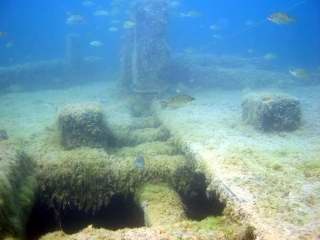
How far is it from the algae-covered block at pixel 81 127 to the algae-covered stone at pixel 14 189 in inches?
75.7

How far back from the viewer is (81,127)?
7398mm

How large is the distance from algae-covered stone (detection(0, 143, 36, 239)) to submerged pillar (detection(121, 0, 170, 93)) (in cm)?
857

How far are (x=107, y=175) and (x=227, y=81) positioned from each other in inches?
468

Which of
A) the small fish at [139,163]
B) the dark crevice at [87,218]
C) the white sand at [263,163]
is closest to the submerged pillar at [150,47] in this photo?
the white sand at [263,163]

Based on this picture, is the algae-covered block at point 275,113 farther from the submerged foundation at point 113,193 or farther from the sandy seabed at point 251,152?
the submerged foundation at point 113,193

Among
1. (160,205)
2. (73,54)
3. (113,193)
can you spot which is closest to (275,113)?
(160,205)

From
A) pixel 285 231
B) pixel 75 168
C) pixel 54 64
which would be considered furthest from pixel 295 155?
pixel 54 64

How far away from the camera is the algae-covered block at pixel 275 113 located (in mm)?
8469

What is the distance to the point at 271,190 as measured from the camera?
4520 mm

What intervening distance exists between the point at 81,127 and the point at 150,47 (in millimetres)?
7568

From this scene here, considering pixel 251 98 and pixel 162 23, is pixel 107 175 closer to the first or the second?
pixel 251 98

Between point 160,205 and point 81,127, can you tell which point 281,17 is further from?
point 160,205

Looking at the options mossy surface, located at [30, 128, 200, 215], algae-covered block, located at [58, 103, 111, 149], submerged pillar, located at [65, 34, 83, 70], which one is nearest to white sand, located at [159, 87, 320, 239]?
mossy surface, located at [30, 128, 200, 215]

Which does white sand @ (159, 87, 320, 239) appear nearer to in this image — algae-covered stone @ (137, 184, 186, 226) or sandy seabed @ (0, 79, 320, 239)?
sandy seabed @ (0, 79, 320, 239)
